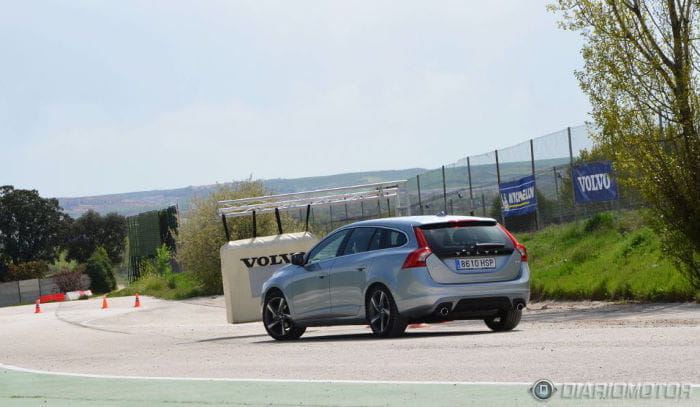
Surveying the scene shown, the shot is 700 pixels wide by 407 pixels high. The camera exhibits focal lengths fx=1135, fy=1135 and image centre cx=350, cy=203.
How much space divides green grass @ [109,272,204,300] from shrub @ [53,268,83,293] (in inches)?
1018

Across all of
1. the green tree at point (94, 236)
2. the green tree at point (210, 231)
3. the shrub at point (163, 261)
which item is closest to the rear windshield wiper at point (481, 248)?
the green tree at point (210, 231)

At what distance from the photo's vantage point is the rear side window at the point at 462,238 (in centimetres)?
1386

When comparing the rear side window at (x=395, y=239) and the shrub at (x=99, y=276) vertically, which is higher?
the rear side window at (x=395, y=239)

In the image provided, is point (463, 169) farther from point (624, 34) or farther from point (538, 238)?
point (624, 34)

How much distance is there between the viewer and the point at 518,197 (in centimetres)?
3123

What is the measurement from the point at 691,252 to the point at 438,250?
23.4 ft

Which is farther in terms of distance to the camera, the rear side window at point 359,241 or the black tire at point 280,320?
the black tire at point 280,320

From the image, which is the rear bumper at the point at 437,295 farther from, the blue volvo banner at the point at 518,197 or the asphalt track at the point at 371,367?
the blue volvo banner at the point at 518,197

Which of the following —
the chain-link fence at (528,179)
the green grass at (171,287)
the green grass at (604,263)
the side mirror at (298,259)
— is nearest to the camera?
the side mirror at (298,259)

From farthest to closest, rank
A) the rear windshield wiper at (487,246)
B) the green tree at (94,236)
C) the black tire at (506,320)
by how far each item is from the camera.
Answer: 1. the green tree at (94,236)
2. the black tire at (506,320)
3. the rear windshield wiper at (487,246)

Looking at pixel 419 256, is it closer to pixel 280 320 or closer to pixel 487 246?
pixel 487 246

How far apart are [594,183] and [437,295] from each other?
14.7 m

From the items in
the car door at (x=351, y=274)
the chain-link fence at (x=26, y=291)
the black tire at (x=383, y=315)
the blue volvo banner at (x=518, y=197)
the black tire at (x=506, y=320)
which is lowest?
the chain-link fence at (x=26, y=291)

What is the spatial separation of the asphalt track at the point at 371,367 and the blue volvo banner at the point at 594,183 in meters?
8.82
